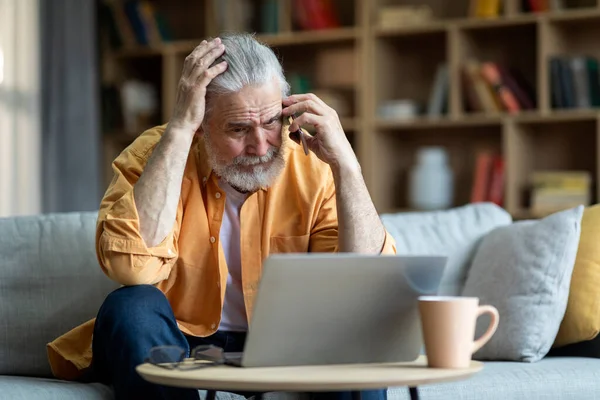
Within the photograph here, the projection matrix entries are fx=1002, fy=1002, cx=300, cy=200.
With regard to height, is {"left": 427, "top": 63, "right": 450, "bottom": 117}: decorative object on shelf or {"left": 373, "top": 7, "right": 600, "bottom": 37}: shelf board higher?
{"left": 373, "top": 7, "right": 600, "bottom": 37}: shelf board

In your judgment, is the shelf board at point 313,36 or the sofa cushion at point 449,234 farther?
the shelf board at point 313,36

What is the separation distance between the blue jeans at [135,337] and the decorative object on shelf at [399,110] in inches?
108

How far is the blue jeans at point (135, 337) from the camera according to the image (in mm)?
1600

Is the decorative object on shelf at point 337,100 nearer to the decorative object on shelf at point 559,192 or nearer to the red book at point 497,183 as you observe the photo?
the red book at point 497,183

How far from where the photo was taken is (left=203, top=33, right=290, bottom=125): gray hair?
199 cm

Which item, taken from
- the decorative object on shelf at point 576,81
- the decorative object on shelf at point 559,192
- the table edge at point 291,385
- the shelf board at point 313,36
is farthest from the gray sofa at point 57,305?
the shelf board at point 313,36

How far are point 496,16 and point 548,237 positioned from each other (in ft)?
6.57

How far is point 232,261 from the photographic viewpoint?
206 cm

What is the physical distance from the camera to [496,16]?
4.20 meters

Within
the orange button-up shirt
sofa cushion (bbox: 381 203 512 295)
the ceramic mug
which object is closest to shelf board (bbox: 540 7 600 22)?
sofa cushion (bbox: 381 203 512 295)

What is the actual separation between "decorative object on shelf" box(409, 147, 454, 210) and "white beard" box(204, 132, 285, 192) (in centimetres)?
242

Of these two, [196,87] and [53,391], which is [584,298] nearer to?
[196,87]

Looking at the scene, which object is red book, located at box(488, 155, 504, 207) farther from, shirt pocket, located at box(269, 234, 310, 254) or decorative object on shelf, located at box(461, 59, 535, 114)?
shirt pocket, located at box(269, 234, 310, 254)

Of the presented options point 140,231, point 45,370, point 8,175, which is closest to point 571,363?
point 140,231
